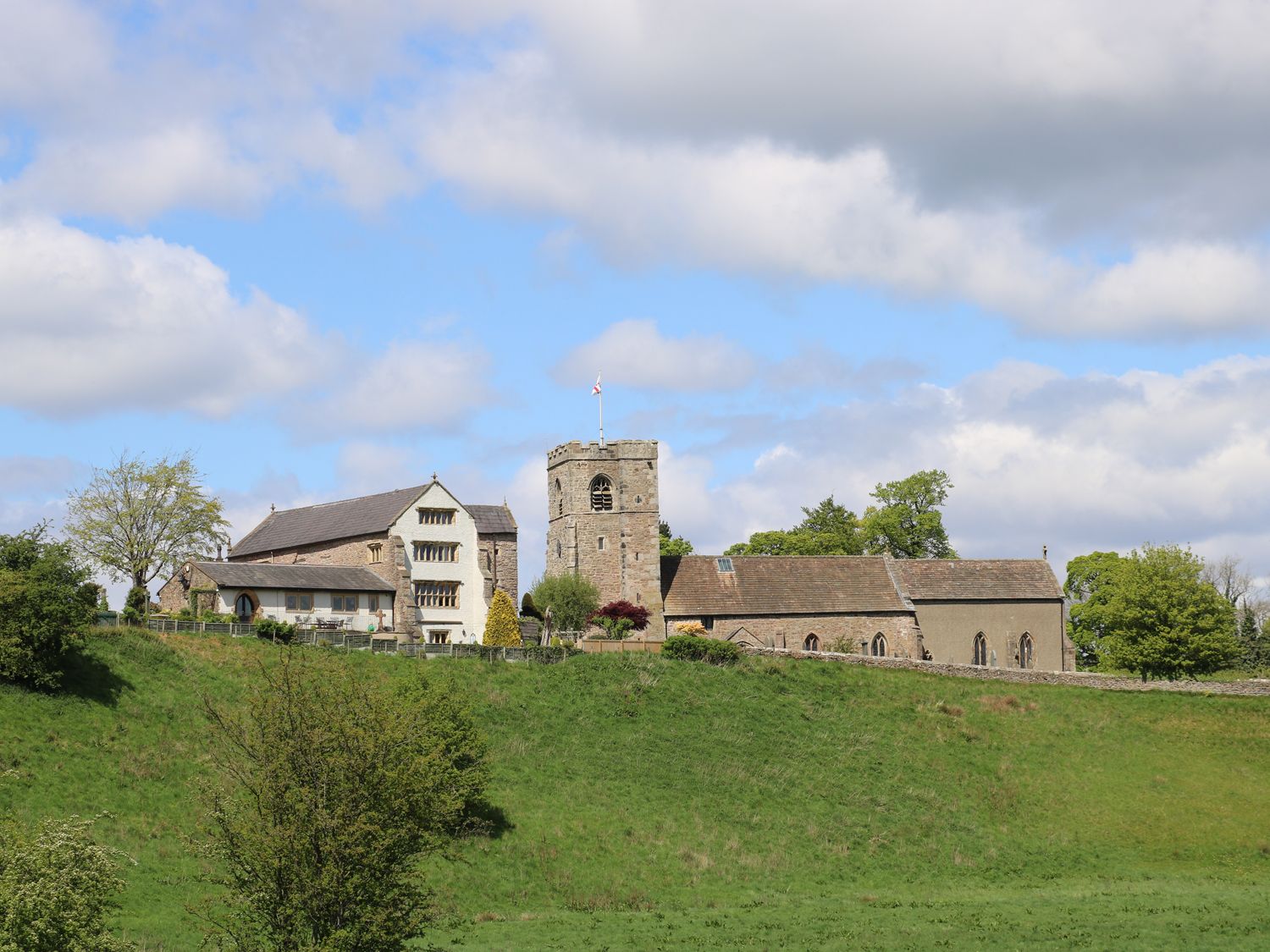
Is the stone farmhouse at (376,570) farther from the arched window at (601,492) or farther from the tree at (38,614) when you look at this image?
the tree at (38,614)

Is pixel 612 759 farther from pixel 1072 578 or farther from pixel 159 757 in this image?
pixel 1072 578

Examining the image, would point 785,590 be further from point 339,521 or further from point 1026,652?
point 339,521

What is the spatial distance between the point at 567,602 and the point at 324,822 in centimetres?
4370

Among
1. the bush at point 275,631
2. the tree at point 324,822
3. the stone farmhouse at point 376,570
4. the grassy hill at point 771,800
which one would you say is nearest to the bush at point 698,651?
the grassy hill at point 771,800

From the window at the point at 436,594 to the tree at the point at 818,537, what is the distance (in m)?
31.5

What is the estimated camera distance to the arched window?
7300 centimetres

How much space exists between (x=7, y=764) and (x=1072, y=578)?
7741cm

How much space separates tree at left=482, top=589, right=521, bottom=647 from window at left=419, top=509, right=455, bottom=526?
7.27 metres

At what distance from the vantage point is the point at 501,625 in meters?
61.4

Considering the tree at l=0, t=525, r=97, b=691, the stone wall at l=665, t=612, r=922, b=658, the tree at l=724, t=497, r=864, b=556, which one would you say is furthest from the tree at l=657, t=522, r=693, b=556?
the tree at l=0, t=525, r=97, b=691

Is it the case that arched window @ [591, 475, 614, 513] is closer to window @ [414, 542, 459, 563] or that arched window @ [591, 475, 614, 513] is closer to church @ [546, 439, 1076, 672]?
church @ [546, 439, 1076, 672]

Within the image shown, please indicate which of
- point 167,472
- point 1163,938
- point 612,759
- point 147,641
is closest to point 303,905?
point 1163,938

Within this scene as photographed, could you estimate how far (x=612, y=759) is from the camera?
48500mm

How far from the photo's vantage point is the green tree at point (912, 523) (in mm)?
95062
